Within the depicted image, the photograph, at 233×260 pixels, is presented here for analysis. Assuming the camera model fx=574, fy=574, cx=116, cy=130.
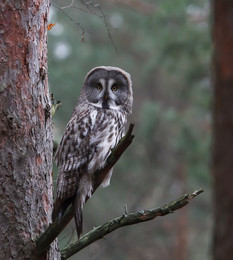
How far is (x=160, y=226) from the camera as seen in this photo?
15.4 metres

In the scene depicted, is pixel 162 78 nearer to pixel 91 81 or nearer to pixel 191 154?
pixel 191 154

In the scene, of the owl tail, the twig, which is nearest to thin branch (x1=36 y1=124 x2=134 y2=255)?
the twig

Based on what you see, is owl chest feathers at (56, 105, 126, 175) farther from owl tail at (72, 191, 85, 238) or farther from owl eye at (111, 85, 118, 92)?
owl eye at (111, 85, 118, 92)

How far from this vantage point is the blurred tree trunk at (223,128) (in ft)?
8.79

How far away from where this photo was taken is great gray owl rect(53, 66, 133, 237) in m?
3.95

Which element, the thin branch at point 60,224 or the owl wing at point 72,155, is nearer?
the thin branch at point 60,224

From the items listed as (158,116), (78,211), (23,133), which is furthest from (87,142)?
(158,116)

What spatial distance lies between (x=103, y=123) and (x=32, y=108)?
98cm

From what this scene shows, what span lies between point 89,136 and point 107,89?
0.67 m

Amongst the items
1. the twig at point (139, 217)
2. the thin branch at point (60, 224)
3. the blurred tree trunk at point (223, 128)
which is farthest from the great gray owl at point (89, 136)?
the blurred tree trunk at point (223, 128)

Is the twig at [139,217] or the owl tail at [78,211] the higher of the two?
the owl tail at [78,211]

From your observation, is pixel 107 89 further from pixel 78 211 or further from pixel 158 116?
pixel 158 116

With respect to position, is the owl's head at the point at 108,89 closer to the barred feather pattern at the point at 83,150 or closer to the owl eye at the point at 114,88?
the owl eye at the point at 114,88

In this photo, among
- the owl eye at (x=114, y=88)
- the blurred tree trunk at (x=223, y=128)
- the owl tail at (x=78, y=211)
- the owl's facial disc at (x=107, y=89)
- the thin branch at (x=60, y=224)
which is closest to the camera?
the blurred tree trunk at (x=223, y=128)
